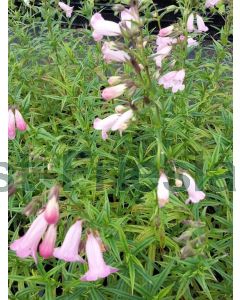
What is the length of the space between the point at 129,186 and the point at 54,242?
3.55 ft

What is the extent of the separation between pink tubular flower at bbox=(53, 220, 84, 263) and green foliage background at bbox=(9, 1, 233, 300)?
66 mm

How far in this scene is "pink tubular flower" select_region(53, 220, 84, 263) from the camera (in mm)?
1476

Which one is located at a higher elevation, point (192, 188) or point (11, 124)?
point (11, 124)

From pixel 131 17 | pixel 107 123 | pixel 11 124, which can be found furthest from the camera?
pixel 11 124

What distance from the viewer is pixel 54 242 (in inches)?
56.5

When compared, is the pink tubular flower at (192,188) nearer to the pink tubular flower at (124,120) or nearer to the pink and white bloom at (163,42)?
the pink tubular flower at (124,120)

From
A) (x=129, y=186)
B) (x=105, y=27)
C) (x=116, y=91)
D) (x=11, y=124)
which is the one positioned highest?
(x=105, y=27)

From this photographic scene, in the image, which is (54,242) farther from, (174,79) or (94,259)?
(174,79)

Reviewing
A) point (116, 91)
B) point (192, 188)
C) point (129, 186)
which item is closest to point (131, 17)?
point (116, 91)

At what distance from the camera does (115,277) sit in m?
2.07

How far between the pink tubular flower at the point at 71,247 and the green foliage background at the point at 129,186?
0.07m

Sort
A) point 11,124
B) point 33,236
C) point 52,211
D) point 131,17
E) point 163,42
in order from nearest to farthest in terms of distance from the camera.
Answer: point 52,211, point 33,236, point 131,17, point 11,124, point 163,42

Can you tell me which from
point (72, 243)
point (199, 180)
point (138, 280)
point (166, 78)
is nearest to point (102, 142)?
point (166, 78)

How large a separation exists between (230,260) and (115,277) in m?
0.55
